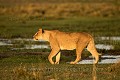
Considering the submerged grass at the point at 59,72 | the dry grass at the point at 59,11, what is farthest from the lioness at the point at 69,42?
the dry grass at the point at 59,11

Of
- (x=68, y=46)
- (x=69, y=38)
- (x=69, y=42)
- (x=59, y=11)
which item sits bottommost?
(x=68, y=46)

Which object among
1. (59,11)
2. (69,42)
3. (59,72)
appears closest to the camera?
(59,72)

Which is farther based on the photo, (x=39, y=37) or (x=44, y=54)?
(x=44, y=54)

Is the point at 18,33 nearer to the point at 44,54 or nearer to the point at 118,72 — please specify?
the point at 44,54

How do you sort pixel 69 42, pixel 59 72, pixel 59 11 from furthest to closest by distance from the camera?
1. pixel 59 11
2. pixel 69 42
3. pixel 59 72

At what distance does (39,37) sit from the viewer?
60.0 feet

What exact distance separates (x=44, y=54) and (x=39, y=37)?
253 centimetres

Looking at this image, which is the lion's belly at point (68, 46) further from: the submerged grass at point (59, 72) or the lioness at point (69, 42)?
the submerged grass at point (59, 72)

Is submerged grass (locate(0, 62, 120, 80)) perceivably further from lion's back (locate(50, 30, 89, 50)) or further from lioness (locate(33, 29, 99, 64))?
lion's back (locate(50, 30, 89, 50))

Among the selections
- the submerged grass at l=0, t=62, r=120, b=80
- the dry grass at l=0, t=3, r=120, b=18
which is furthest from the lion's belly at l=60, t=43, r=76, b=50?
the dry grass at l=0, t=3, r=120, b=18

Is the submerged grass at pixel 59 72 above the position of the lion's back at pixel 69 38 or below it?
below

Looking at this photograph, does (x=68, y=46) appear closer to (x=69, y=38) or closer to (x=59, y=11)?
(x=69, y=38)

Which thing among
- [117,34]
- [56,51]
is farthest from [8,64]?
[117,34]

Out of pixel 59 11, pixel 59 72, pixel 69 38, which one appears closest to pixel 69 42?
pixel 69 38
